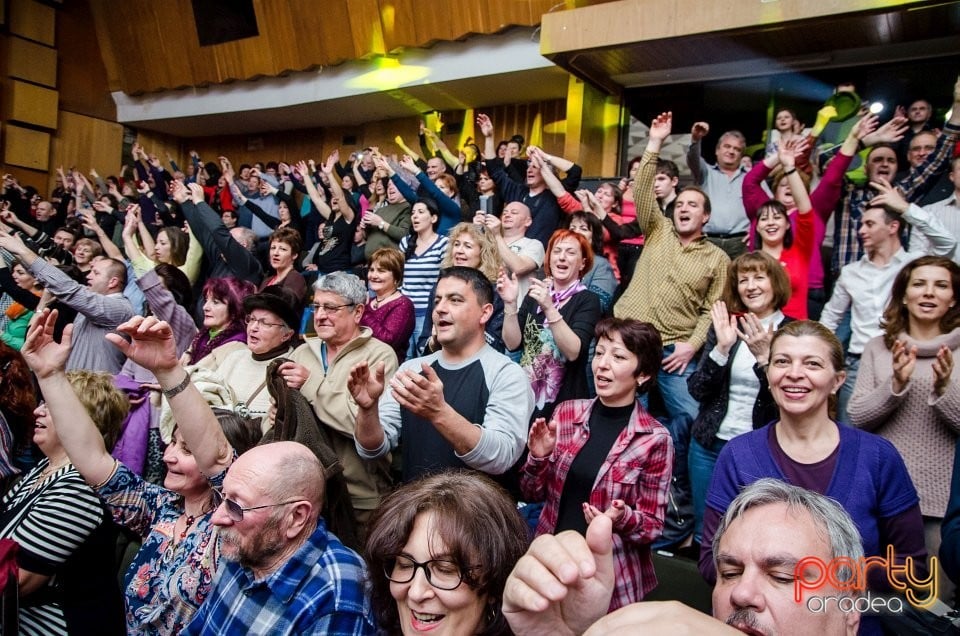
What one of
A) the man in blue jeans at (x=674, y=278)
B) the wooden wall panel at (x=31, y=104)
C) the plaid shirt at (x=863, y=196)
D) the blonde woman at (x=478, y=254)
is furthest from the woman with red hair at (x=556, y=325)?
the wooden wall panel at (x=31, y=104)

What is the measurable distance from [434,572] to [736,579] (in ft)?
1.67

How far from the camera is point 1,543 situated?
65.9 inches

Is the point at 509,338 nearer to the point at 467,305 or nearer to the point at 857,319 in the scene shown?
the point at 467,305

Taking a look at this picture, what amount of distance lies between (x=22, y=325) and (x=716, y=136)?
5.99 m

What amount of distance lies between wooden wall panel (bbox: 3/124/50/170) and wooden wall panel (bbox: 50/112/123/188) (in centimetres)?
20

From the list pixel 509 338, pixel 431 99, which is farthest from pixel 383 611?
pixel 431 99

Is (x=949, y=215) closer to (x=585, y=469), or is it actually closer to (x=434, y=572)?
(x=585, y=469)

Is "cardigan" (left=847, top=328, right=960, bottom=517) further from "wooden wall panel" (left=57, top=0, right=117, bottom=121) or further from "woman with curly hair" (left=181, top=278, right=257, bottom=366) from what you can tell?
"wooden wall panel" (left=57, top=0, right=117, bottom=121)

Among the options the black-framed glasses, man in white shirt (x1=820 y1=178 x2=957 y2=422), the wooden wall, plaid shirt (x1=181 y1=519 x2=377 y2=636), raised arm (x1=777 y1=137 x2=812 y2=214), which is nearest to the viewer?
the black-framed glasses

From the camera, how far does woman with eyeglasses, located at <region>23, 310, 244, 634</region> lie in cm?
166

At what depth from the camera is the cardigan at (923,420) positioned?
1.96 meters

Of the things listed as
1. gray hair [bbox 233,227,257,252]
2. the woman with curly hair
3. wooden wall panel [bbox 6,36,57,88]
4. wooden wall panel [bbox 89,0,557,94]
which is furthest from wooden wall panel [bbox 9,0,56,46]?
the woman with curly hair

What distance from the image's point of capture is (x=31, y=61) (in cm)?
983

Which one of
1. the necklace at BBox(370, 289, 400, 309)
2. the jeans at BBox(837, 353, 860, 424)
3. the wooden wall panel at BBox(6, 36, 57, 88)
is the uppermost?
the wooden wall panel at BBox(6, 36, 57, 88)
